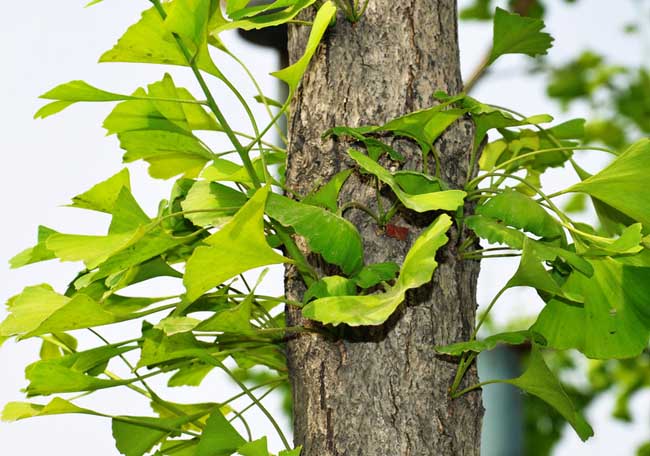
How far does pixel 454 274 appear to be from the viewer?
603mm

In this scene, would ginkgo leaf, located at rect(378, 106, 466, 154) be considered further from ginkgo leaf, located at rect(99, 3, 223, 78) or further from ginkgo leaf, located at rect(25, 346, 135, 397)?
ginkgo leaf, located at rect(25, 346, 135, 397)

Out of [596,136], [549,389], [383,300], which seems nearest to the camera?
[383,300]

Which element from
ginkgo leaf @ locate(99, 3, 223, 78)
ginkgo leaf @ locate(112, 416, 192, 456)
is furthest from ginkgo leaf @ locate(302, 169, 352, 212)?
ginkgo leaf @ locate(112, 416, 192, 456)

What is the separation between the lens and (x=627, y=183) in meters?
0.58

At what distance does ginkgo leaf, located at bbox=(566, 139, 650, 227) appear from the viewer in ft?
1.87

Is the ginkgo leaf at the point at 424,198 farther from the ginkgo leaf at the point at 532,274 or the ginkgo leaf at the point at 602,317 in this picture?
the ginkgo leaf at the point at 602,317

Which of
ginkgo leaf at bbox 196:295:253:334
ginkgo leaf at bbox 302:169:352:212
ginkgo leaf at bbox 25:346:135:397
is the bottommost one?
ginkgo leaf at bbox 25:346:135:397

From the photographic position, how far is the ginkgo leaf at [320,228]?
1.59 feet

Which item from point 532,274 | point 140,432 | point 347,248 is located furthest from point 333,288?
point 140,432

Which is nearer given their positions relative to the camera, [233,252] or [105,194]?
[233,252]

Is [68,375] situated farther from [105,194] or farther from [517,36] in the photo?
[517,36]

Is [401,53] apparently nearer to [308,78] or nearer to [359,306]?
[308,78]

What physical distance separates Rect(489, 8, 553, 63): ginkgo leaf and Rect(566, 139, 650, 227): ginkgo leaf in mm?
117

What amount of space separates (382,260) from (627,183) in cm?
18
